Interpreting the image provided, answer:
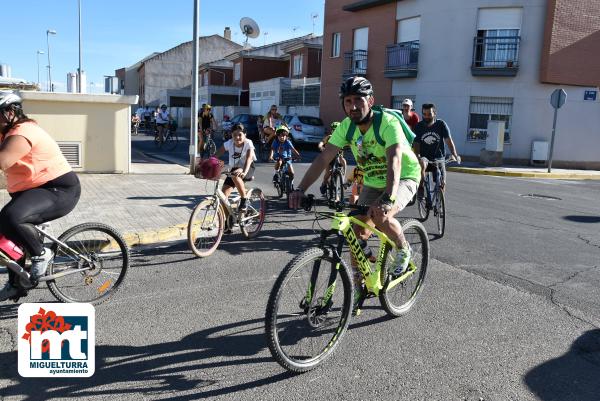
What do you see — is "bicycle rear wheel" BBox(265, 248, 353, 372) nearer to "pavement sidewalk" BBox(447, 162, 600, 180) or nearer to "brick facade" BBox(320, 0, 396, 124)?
"pavement sidewalk" BBox(447, 162, 600, 180)

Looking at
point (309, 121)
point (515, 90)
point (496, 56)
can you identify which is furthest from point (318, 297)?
point (309, 121)

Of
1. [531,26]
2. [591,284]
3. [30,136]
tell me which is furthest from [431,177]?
[531,26]

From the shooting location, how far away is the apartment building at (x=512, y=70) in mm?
22031

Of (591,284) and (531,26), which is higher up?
(531,26)

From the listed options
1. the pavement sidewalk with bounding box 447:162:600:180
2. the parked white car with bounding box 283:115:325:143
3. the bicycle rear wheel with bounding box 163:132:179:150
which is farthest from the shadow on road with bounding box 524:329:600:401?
the bicycle rear wheel with bounding box 163:132:179:150

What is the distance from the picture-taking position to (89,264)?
186 inches

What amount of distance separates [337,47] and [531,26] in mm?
12063

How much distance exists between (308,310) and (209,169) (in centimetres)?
312

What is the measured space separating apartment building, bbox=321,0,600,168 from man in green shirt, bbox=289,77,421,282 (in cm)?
1987

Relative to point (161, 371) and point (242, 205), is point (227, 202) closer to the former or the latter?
point (242, 205)

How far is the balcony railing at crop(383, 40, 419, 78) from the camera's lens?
25.3 metres

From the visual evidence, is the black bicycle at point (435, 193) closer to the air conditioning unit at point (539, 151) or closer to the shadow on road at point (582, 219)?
the shadow on road at point (582, 219)

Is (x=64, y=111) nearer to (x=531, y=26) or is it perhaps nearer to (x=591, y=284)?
(x=591, y=284)

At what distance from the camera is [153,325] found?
430 cm
